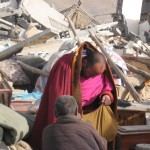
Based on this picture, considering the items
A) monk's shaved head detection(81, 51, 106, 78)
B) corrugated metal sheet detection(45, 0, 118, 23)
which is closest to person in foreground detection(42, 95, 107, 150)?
monk's shaved head detection(81, 51, 106, 78)

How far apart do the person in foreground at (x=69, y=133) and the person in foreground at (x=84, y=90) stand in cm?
129

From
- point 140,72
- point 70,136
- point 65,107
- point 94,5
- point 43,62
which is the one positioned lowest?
point 94,5

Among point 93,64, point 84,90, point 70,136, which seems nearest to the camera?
point 70,136

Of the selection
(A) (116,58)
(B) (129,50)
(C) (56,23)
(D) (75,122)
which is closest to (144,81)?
(A) (116,58)

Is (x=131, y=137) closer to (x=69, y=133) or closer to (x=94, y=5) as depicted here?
(x=69, y=133)

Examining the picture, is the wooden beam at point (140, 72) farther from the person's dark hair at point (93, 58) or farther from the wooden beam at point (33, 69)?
the person's dark hair at point (93, 58)

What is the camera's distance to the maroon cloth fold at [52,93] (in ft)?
17.1

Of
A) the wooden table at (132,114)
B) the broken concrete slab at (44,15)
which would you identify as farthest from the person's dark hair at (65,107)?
the broken concrete slab at (44,15)

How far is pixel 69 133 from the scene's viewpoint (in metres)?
3.72

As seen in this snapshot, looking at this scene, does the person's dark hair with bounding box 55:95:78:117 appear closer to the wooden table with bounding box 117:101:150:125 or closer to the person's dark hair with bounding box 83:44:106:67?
the person's dark hair with bounding box 83:44:106:67

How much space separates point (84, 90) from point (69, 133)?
176 centimetres

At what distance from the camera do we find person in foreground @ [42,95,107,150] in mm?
3713

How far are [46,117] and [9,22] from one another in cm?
1047

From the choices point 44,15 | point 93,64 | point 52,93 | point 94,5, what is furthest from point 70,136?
point 94,5
